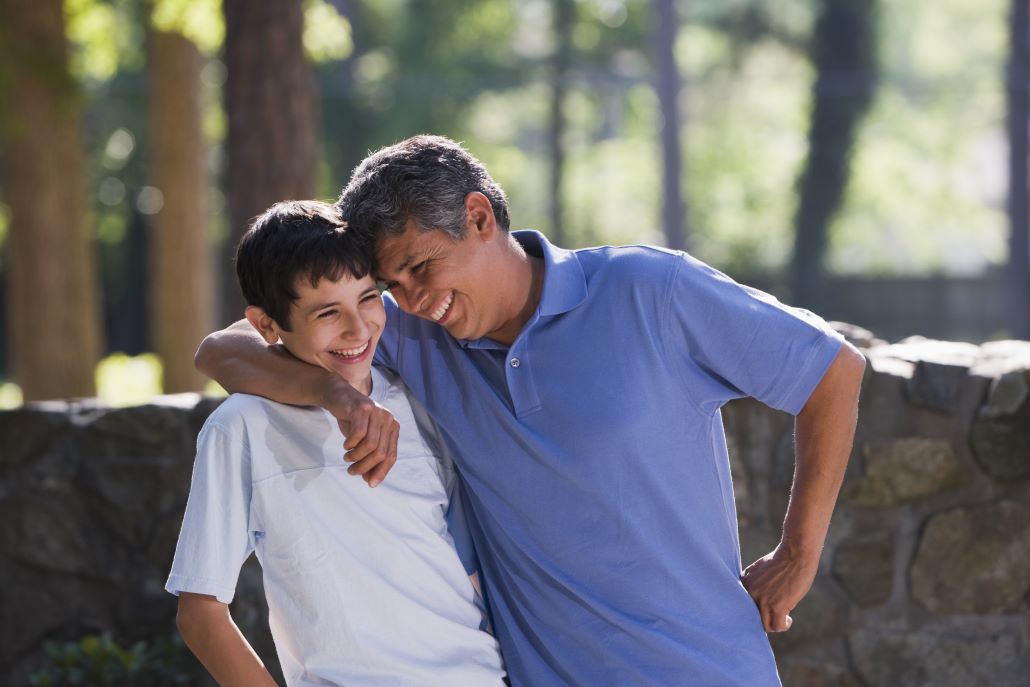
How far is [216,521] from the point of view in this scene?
6.51ft

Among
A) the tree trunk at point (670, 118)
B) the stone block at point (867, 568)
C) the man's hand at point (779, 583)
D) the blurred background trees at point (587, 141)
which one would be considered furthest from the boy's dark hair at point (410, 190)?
the tree trunk at point (670, 118)

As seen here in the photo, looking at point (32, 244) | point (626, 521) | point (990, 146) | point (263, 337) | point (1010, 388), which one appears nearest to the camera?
point (626, 521)

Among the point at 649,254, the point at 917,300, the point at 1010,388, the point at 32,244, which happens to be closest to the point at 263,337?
the point at 649,254

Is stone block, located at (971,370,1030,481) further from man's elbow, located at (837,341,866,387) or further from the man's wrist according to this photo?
the man's wrist

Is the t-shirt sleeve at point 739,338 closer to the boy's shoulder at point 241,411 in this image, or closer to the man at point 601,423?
the man at point 601,423

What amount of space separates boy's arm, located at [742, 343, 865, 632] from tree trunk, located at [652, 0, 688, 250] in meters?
9.17

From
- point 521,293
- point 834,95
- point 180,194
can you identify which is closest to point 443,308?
point 521,293

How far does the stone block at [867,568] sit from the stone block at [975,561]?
0.07 m

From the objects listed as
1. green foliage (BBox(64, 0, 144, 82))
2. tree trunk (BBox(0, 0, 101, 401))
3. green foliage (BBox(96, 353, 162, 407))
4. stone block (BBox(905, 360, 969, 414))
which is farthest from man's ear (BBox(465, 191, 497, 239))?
green foliage (BBox(64, 0, 144, 82))

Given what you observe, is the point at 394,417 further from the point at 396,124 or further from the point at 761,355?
the point at 396,124

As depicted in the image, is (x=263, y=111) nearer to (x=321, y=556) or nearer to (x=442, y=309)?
(x=442, y=309)

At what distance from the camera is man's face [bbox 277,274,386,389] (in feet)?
6.91

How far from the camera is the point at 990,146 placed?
843 inches

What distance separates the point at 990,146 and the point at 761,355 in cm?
2080
